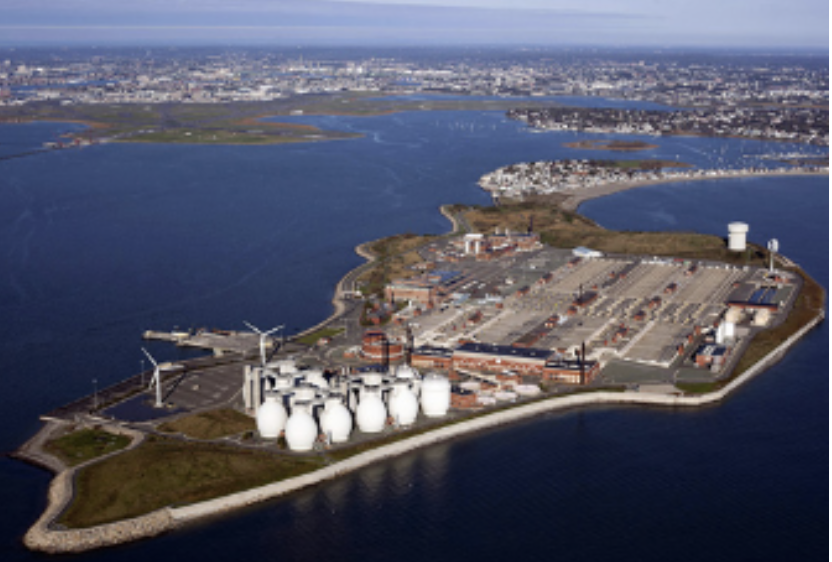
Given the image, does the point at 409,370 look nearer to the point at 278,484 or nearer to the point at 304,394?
the point at 304,394

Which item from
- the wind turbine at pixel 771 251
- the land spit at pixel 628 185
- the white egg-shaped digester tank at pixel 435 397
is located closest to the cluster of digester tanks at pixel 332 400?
the white egg-shaped digester tank at pixel 435 397

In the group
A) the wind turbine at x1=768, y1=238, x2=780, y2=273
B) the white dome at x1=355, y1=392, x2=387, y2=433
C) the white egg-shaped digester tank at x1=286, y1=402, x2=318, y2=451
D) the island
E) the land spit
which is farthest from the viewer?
the land spit

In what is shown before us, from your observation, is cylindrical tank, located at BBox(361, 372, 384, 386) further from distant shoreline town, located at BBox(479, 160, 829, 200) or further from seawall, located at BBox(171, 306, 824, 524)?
distant shoreline town, located at BBox(479, 160, 829, 200)

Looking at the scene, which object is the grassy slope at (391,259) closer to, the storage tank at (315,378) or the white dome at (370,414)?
the storage tank at (315,378)

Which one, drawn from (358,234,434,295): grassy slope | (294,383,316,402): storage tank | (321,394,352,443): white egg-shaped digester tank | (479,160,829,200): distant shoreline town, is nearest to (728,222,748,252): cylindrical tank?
(358,234,434,295): grassy slope

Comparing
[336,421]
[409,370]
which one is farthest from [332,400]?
[409,370]

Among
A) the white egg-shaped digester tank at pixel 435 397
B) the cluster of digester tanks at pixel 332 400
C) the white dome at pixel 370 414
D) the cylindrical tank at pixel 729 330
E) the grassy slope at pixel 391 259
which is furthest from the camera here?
the grassy slope at pixel 391 259
